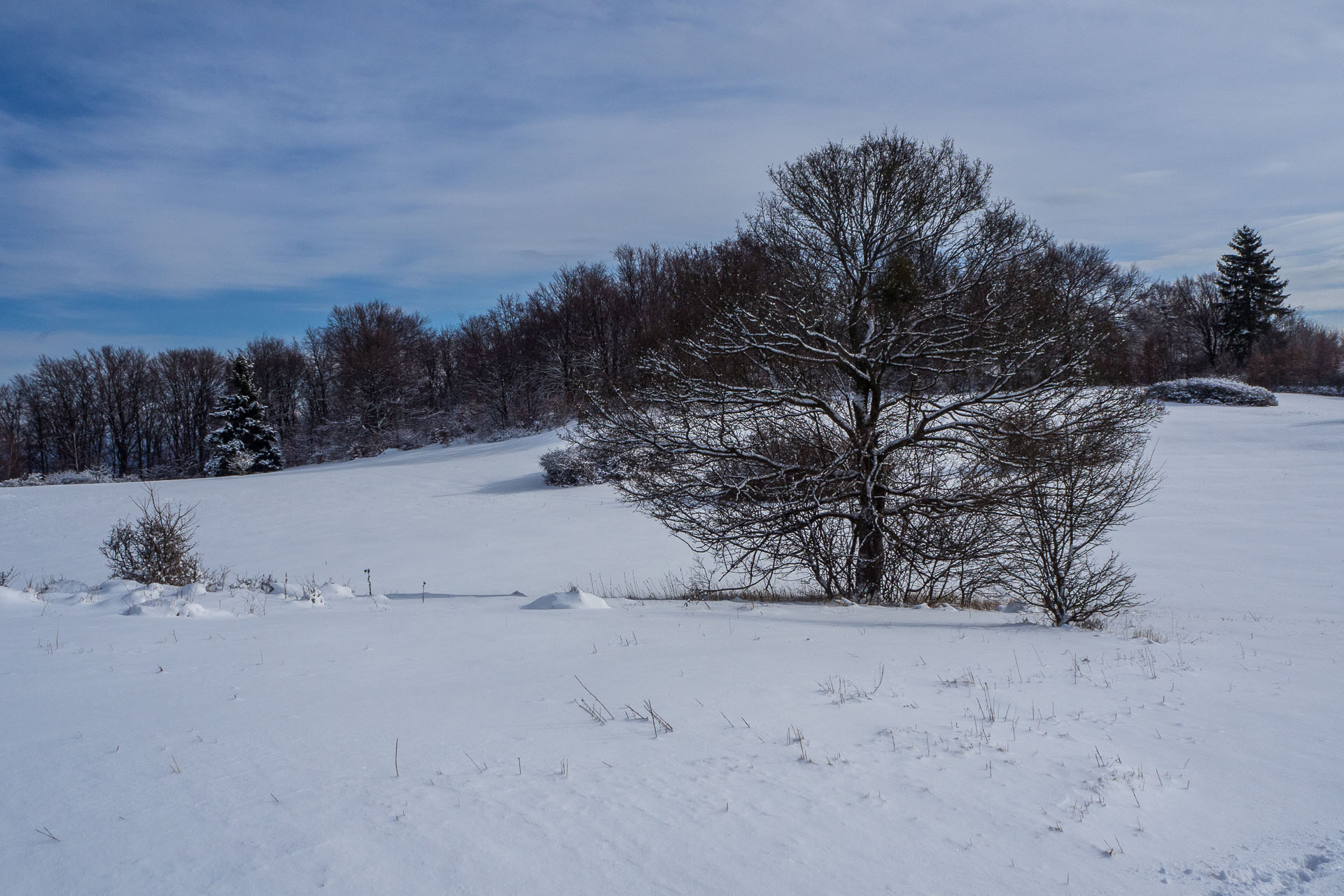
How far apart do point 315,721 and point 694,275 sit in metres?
12.1

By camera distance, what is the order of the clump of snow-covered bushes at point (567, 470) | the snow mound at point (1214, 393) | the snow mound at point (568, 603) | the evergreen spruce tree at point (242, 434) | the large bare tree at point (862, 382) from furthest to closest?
the evergreen spruce tree at point (242, 434), the snow mound at point (1214, 393), the clump of snow-covered bushes at point (567, 470), the large bare tree at point (862, 382), the snow mound at point (568, 603)

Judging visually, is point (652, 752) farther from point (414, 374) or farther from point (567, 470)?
point (414, 374)

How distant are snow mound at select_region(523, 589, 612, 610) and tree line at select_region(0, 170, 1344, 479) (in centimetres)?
3262

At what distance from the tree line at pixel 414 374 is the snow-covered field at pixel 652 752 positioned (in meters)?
35.1

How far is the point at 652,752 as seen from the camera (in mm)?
3895

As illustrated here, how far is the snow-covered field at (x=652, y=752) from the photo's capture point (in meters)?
2.85

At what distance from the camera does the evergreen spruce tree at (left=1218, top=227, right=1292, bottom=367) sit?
167ft

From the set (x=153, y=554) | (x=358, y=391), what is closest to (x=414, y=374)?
(x=358, y=391)

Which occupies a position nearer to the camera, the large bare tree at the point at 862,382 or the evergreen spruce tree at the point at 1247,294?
the large bare tree at the point at 862,382

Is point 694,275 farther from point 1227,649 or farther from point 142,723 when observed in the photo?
point 142,723

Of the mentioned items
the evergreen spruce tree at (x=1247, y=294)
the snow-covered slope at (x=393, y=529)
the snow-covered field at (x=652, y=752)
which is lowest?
the snow-covered slope at (x=393, y=529)

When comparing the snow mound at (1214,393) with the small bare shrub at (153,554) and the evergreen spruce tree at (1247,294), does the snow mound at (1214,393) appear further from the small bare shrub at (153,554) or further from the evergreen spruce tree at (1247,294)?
the small bare shrub at (153,554)

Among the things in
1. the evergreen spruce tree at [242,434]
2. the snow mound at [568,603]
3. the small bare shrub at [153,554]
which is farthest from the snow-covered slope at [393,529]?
the evergreen spruce tree at [242,434]

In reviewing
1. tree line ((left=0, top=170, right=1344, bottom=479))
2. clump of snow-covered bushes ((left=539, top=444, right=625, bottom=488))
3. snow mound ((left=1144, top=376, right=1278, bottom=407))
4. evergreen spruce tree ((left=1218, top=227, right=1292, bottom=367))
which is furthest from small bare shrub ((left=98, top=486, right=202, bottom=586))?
evergreen spruce tree ((left=1218, top=227, right=1292, bottom=367))
